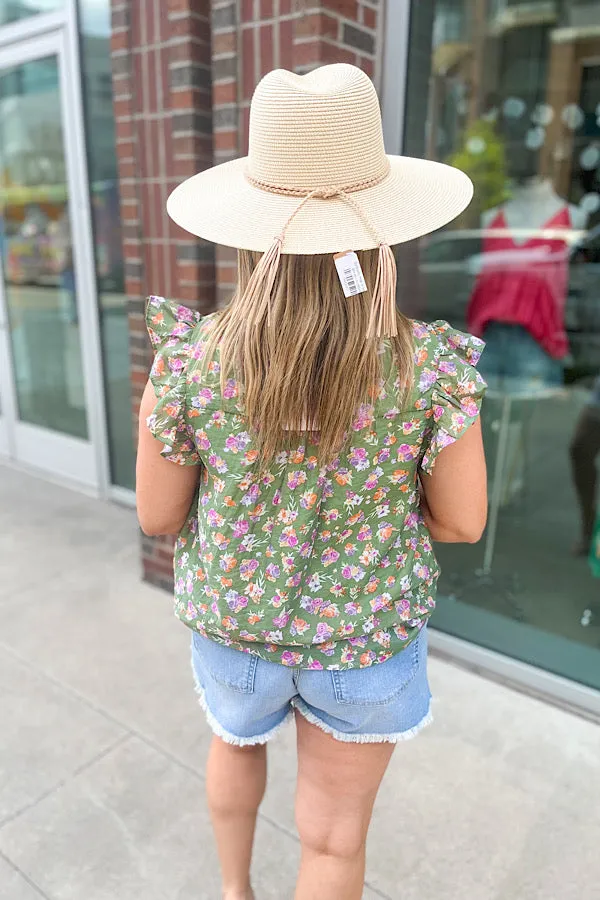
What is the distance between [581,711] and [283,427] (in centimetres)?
199

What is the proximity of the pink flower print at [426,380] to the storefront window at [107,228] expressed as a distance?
2.98m

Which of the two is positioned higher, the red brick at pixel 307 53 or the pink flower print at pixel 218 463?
the red brick at pixel 307 53

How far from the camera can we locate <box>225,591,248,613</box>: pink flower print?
1.24 m

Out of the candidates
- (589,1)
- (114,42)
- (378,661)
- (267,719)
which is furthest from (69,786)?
(589,1)

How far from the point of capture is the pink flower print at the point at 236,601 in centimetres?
124

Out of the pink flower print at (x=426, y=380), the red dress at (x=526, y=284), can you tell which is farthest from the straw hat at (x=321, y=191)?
the red dress at (x=526, y=284)

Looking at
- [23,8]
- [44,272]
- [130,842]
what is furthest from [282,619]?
[23,8]

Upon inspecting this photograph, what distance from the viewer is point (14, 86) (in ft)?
13.9

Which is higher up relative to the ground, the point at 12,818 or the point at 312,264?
the point at 312,264

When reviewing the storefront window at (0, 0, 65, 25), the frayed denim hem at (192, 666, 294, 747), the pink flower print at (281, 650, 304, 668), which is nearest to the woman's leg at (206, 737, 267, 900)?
the frayed denim hem at (192, 666, 294, 747)

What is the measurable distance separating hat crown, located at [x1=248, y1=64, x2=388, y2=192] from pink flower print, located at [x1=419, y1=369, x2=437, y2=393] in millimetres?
315

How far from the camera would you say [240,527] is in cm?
121

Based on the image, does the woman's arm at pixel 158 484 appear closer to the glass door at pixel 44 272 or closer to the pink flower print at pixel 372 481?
the pink flower print at pixel 372 481

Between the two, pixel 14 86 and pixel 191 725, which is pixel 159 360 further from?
pixel 14 86
